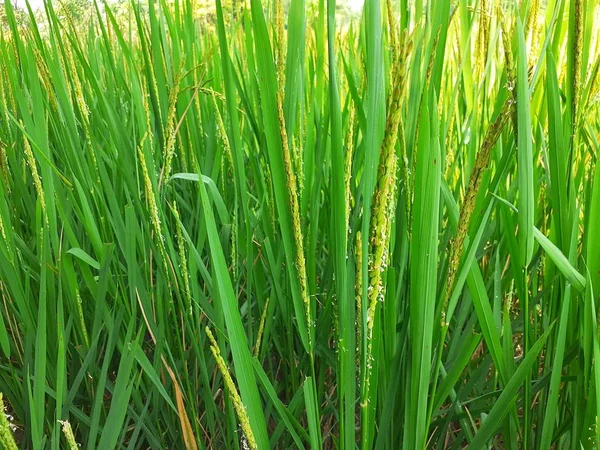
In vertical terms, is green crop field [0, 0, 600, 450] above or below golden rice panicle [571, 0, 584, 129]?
below

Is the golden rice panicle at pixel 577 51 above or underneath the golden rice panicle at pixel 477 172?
above

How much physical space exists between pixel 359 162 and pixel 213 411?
0.38m

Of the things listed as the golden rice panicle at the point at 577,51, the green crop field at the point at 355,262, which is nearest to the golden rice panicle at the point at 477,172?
the green crop field at the point at 355,262

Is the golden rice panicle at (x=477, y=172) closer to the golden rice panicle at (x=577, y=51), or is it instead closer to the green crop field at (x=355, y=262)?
the green crop field at (x=355, y=262)

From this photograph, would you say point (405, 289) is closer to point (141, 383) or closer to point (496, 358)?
point (496, 358)

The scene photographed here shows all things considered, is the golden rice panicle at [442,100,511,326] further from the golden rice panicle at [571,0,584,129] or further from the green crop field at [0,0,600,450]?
the golden rice panicle at [571,0,584,129]

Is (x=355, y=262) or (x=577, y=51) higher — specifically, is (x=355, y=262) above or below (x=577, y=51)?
below

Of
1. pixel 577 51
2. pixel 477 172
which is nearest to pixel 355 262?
pixel 477 172

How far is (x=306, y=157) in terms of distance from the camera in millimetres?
630

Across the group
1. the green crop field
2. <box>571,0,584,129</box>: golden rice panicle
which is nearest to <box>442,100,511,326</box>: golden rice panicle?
the green crop field

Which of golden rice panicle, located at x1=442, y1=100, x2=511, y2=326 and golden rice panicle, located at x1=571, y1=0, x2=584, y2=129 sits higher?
golden rice panicle, located at x1=571, y1=0, x2=584, y2=129

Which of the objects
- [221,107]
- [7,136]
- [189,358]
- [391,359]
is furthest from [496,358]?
[7,136]

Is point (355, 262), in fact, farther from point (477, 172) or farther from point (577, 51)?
point (577, 51)

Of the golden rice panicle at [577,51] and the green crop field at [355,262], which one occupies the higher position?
the golden rice panicle at [577,51]
